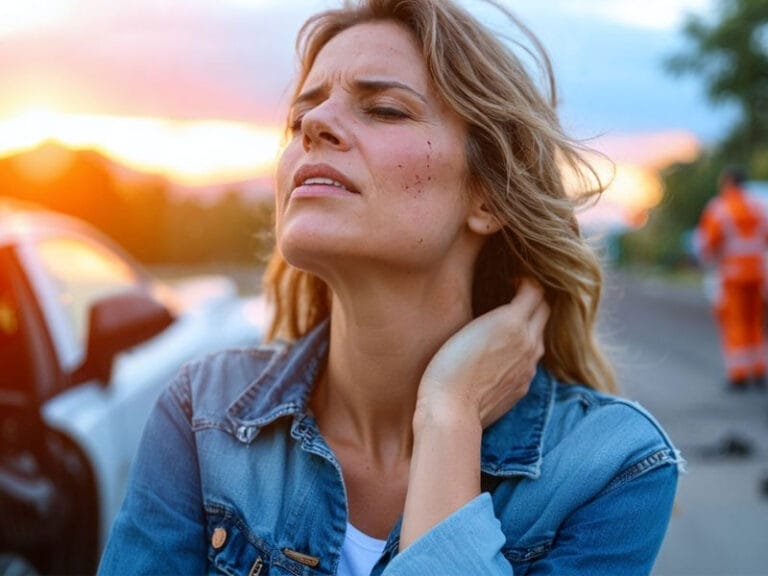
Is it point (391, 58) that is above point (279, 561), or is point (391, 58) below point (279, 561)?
above

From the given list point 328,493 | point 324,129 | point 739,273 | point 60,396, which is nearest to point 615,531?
point 328,493

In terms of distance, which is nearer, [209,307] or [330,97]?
[330,97]

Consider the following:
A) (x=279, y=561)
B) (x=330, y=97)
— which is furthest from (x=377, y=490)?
(x=330, y=97)

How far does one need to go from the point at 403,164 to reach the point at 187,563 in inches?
39.5

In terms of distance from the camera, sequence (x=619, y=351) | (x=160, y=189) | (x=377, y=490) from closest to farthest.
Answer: (x=377, y=490) < (x=619, y=351) < (x=160, y=189)

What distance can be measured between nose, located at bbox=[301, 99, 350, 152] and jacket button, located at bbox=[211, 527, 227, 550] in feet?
2.86

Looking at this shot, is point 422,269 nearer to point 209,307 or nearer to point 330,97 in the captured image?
point 330,97

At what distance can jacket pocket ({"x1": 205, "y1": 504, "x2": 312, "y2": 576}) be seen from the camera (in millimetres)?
2109

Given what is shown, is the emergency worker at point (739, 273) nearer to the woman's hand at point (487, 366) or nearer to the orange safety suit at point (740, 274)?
the orange safety suit at point (740, 274)

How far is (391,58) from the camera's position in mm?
2365

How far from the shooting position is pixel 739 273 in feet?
33.1

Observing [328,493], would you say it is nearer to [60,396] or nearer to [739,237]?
[60,396]

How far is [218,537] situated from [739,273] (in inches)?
351

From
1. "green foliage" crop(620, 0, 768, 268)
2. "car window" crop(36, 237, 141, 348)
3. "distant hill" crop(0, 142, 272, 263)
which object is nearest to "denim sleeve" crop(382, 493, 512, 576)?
"car window" crop(36, 237, 141, 348)
